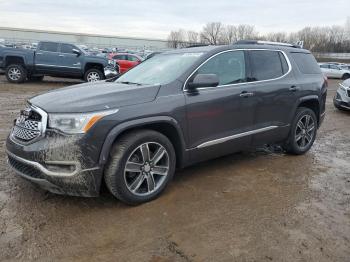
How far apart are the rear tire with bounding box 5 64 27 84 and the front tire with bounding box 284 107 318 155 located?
12737mm

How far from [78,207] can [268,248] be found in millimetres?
1989

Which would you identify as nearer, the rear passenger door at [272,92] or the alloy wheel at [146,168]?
the alloy wheel at [146,168]

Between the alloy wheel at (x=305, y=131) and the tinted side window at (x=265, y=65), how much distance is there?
98cm

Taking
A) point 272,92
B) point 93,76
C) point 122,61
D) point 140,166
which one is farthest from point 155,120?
point 122,61

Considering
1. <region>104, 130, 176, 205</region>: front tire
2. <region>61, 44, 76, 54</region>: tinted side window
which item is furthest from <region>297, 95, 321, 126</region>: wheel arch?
<region>61, 44, 76, 54</region>: tinted side window

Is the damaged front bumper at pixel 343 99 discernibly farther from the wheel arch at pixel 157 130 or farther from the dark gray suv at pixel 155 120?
the wheel arch at pixel 157 130

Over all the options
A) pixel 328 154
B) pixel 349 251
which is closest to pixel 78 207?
pixel 349 251

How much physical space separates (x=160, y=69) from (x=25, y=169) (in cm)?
207

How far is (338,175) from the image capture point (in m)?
5.05

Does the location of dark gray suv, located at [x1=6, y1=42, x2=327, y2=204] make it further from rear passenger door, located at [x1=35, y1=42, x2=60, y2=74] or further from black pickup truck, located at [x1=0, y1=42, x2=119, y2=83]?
A: rear passenger door, located at [x1=35, y1=42, x2=60, y2=74]

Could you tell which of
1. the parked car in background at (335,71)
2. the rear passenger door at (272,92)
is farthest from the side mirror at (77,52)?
the parked car in background at (335,71)

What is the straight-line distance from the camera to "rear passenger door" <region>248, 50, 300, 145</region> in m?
5.02

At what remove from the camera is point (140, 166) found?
388cm

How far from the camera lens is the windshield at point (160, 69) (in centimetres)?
434
